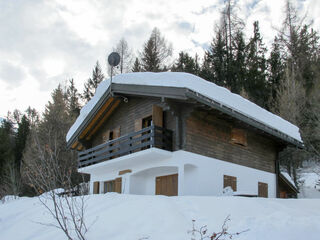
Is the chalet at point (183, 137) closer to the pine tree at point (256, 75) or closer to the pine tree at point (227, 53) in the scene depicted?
the pine tree at point (256, 75)

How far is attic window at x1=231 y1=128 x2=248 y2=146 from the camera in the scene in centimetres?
1367

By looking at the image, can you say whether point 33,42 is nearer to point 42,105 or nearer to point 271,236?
point 271,236

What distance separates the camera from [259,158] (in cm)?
1527

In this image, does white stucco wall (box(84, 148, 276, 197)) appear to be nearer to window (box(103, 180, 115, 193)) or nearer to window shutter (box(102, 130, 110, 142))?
window (box(103, 180, 115, 193))

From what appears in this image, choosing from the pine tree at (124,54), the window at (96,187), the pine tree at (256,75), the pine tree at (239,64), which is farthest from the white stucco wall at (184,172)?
the pine tree at (124,54)

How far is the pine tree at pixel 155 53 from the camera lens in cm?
3319

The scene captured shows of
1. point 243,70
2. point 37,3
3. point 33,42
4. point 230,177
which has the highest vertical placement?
point 243,70

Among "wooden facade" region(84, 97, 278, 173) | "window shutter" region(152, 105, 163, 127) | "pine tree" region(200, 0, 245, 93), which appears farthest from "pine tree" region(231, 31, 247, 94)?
"window shutter" region(152, 105, 163, 127)

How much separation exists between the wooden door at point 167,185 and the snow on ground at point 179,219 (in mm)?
3959

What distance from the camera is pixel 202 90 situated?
437 inches

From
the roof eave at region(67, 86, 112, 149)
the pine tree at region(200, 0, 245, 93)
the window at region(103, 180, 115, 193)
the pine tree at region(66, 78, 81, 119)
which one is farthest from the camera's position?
the pine tree at region(66, 78, 81, 119)

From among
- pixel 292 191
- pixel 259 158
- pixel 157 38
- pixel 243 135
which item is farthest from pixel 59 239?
pixel 157 38

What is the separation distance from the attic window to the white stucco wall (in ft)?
3.36

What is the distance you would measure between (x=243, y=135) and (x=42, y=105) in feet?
75.6
